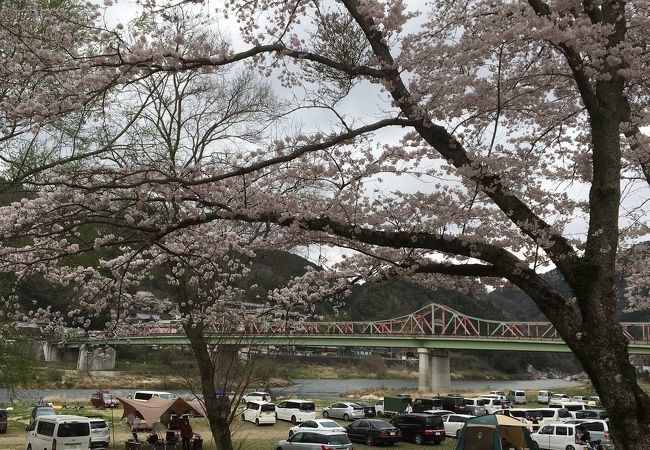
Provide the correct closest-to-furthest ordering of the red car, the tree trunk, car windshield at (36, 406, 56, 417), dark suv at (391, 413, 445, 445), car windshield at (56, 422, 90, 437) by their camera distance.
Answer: the tree trunk, car windshield at (56, 422, 90, 437), dark suv at (391, 413, 445, 445), car windshield at (36, 406, 56, 417), the red car

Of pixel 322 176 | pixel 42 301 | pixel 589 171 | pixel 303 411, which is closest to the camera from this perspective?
pixel 322 176

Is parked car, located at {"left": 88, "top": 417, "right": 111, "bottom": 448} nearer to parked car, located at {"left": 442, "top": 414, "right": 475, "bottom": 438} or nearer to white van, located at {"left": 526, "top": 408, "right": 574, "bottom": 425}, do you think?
parked car, located at {"left": 442, "top": 414, "right": 475, "bottom": 438}

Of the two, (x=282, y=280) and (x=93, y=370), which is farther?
(x=93, y=370)

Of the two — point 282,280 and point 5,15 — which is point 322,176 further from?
point 282,280

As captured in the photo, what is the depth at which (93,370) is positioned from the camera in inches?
2367

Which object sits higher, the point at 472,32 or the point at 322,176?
the point at 472,32

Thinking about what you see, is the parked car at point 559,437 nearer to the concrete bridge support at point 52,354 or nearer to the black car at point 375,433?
the black car at point 375,433

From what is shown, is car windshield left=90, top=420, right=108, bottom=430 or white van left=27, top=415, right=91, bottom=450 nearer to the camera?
white van left=27, top=415, right=91, bottom=450

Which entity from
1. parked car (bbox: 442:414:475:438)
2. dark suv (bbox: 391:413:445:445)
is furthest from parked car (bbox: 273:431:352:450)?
parked car (bbox: 442:414:475:438)

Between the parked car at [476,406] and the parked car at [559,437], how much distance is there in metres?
8.73

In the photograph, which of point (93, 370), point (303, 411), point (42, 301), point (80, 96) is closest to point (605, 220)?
point (80, 96)

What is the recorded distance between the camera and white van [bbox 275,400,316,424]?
29.4m

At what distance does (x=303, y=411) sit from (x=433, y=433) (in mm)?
8301

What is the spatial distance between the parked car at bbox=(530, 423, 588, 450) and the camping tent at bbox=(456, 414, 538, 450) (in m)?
6.29
